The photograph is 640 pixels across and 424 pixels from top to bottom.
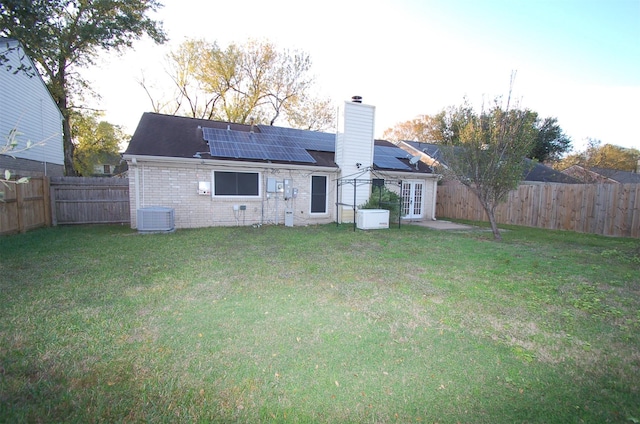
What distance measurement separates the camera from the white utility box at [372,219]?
1107 cm

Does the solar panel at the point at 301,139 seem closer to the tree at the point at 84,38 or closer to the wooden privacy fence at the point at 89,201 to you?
the wooden privacy fence at the point at 89,201

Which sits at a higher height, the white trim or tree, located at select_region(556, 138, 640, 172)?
tree, located at select_region(556, 138, 640, 172)

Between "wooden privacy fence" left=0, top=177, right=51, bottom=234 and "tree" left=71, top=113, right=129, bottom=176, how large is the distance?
14105 millimetres

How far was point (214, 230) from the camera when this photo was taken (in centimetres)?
1015

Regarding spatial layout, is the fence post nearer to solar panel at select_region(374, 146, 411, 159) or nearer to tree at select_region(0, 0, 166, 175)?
tree at select_region(0, 0, 166, 175)

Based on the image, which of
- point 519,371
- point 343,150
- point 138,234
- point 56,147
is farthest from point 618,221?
point 56,147

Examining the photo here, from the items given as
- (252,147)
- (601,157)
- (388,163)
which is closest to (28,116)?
(252,147)

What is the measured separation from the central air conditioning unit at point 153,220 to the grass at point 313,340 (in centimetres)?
296

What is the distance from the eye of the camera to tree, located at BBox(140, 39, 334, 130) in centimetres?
2258

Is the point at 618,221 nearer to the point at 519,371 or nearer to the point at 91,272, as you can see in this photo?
the point at 519,371

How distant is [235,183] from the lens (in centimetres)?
1118

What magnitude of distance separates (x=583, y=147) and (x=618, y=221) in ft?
47.9

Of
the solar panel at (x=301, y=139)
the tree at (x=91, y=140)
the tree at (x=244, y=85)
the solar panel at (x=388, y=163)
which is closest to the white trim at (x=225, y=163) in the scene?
the solar panel at (x=301, y=139)

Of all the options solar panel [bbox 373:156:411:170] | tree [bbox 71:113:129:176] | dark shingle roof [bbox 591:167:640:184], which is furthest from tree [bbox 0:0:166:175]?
dark shingle roof [bbox 591:167:640:184]
